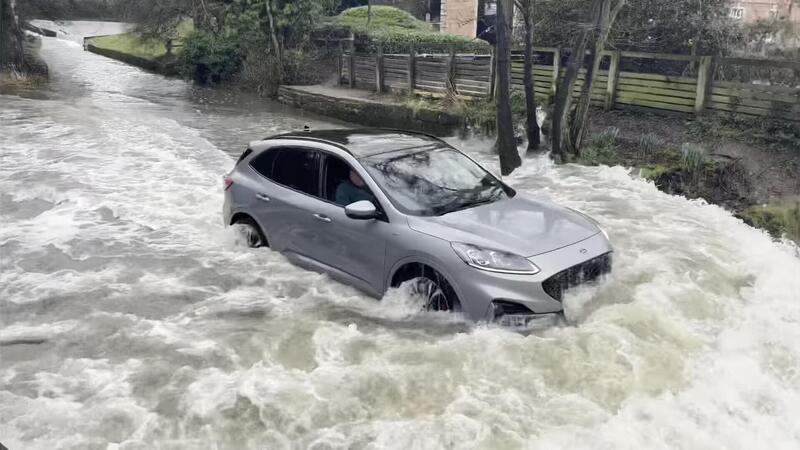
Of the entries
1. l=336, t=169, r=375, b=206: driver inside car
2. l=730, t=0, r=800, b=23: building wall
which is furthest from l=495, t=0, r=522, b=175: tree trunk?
l=730, t=0, r=800, b=23: building wall

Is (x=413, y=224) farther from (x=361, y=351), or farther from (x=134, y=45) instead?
(x=134, y=45)

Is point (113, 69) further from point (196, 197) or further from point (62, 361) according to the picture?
point (62, 361)

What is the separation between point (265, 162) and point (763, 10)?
2418cm

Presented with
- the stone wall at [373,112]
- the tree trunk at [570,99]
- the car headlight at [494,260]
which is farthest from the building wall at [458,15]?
the car headlight at [494,260]

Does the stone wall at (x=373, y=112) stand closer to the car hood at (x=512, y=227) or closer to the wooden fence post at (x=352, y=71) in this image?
the wooden fence post at (x=352, y=71)

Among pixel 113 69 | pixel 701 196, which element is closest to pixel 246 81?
pixel 113 69

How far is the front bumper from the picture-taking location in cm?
482

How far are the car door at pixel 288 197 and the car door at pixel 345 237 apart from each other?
118 mm

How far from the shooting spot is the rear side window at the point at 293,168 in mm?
6285

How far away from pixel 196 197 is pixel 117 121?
391 inches

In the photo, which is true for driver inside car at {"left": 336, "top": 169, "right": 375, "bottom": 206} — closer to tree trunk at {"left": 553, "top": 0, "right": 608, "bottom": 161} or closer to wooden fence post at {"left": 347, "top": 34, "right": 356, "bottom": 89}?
tree trunk at {"left": 553, "top": 0, "right": 608, "bottom": 161}

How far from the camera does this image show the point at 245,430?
166 inches

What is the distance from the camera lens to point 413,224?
5.31m

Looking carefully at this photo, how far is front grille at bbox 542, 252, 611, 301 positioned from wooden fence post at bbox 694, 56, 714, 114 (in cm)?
866
